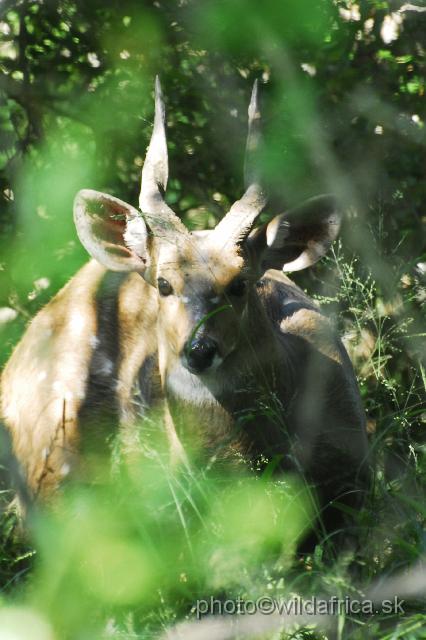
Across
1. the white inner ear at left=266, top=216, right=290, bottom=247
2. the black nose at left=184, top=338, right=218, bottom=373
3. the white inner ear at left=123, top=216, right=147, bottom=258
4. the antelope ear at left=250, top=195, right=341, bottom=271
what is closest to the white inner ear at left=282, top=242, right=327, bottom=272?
the antelope ear at left=250, top=195, right=341, bottom=271

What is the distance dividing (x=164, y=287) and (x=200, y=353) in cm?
36

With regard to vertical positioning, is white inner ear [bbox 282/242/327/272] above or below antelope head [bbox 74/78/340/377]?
below

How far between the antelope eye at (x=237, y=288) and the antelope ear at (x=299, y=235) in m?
0.25

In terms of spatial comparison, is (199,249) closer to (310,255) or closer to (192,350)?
(192,350)

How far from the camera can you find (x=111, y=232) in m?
4.20

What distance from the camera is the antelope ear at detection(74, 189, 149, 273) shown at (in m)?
4.07

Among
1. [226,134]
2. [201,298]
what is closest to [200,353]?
[201,298]

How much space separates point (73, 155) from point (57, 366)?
125 cm

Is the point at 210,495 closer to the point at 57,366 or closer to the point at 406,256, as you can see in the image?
the point at 57,366

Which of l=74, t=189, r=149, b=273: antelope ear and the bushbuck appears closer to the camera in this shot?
the bushbuck

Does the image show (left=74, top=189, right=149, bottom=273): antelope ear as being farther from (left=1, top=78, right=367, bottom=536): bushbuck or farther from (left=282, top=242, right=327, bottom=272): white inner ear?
(left=282, top=242, right=327, bottom=272): white inner ear

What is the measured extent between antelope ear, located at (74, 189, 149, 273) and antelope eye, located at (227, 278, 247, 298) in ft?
1.51

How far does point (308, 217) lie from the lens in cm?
415

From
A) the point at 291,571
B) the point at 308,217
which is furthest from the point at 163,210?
the point at 291,571
